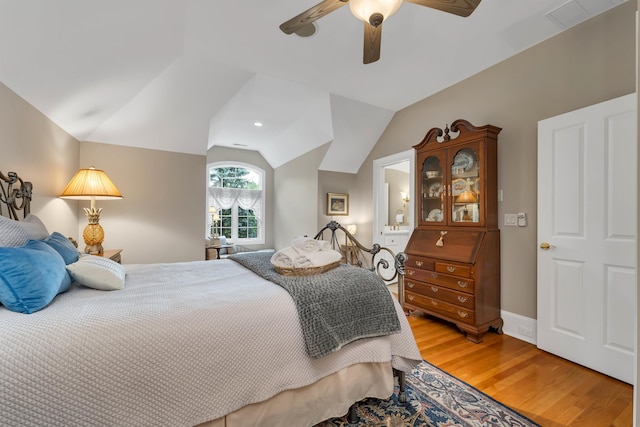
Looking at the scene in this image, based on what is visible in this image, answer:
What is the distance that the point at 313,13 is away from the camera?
5.37ft

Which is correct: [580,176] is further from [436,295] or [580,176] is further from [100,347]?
[100,347]

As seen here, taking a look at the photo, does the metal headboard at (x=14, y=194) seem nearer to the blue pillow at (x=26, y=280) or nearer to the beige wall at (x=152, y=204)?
the blue pillow at (x=26, y=280)

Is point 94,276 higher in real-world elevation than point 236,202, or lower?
lower

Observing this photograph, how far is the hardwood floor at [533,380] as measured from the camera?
1593 millimetres

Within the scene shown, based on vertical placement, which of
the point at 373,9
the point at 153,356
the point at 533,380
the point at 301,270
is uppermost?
the point at 373,9

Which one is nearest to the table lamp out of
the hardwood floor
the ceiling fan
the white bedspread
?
the white bedspread

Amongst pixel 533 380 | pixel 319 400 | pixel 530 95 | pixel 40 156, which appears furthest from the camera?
pixel 530 95

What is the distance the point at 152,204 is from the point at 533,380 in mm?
4548

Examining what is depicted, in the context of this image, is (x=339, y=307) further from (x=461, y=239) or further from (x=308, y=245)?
(x=461, y=239)

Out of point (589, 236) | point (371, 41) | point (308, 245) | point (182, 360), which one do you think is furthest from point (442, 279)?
point (182, 360)

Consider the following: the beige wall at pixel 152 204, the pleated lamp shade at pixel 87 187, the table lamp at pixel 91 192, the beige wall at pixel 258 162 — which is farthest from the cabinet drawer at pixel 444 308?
the beige wall at pixel 258 162

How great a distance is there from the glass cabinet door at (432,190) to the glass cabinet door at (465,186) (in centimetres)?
14

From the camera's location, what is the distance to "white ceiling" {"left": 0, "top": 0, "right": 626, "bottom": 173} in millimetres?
1822

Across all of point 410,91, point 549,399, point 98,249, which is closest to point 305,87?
point 410,91
